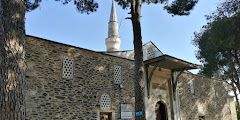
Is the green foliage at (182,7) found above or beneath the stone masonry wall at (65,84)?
above

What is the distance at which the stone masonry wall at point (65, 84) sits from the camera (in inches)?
285

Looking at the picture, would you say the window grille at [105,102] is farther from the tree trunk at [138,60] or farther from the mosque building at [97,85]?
the tree trunk at [138,60]

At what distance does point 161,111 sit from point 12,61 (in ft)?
33.3

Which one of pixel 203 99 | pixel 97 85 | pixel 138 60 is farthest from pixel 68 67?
pixel 203 99

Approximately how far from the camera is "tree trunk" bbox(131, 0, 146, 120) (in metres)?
6.66

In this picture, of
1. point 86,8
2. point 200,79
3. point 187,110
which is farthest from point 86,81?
point 200,79

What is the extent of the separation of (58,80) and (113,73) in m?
2.71

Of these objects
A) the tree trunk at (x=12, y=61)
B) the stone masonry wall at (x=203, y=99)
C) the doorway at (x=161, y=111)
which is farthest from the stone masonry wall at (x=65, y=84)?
the stone masonry wall at (x=203, y=99)

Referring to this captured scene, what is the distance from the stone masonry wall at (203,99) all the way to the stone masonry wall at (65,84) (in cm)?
531

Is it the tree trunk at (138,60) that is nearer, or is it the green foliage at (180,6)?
the tree trunk at (138,60)

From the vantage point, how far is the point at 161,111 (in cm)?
1216

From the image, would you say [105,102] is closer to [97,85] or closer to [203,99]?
[97,85]

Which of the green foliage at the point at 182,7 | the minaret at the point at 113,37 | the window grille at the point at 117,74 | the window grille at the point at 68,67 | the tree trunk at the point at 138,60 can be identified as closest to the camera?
the tree trunk at the point at 138,60

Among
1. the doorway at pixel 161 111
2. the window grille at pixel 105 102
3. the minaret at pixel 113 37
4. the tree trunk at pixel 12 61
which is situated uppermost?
the minaret at pixel 113 37
